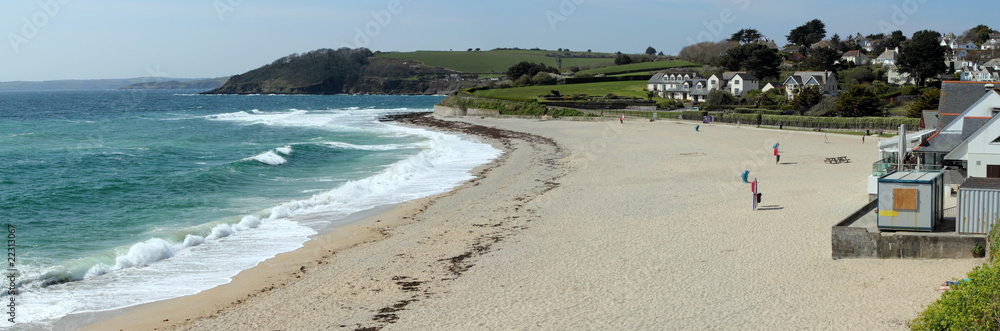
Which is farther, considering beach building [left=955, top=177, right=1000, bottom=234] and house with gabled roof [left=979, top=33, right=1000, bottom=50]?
house with gabled roof [left=979, top=33, right=1000, bottom=50]

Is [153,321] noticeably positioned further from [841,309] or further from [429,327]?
[841,309]

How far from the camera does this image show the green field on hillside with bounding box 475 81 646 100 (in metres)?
72.0

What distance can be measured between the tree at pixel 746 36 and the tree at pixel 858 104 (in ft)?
220

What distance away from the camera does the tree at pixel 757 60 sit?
6862 cm

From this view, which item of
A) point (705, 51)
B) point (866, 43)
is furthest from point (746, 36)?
point (866, 43)

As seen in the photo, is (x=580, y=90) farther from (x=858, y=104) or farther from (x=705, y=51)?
(x=858, y=104)

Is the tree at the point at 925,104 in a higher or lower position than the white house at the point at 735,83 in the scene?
lower

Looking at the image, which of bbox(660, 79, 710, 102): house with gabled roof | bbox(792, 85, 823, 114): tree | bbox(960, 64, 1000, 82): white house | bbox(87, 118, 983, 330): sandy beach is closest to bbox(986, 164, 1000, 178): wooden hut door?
bbox(87, 118, 983, 330): sandy beach

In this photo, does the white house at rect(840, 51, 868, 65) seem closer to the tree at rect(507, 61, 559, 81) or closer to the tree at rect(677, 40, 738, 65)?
the tree at rect(677, 40, 738, 65)

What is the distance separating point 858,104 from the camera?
42.2 meters

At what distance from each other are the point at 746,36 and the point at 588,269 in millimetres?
105103

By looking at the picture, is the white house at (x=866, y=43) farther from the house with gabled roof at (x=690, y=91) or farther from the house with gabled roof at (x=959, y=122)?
the house with gabled roof at (x=959, y=122)

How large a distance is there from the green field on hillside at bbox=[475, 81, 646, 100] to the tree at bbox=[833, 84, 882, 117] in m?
26.9

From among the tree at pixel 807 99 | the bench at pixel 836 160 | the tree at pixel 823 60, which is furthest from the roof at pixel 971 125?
the tree at pixel 823 60
